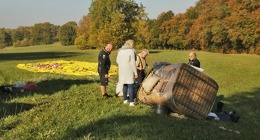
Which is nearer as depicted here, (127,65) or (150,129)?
(150,129)

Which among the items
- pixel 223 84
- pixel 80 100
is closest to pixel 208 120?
pixel 80 100

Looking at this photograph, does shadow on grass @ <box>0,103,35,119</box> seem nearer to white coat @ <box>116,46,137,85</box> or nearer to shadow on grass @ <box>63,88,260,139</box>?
shadow on grass @ <box>63,88,260,139</box>

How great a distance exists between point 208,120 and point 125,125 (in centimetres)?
350

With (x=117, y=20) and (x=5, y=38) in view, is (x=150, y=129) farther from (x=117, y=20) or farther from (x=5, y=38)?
(x=5, y=38)

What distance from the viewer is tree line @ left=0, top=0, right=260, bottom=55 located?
51719 millimetres

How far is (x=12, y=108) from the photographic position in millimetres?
9086

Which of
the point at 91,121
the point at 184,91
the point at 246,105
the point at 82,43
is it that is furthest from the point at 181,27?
the point at 91,121

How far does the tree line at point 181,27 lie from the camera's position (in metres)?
51.7

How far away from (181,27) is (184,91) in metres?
75.0

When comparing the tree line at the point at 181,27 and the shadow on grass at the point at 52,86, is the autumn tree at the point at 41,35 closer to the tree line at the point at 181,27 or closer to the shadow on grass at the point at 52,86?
the tree line at the point at 181,27

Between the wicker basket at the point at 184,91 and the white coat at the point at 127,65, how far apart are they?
715 mm

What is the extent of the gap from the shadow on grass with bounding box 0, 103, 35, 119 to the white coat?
3.00 m

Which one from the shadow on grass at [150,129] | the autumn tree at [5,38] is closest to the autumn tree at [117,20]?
the shadow on grass at [150,129]

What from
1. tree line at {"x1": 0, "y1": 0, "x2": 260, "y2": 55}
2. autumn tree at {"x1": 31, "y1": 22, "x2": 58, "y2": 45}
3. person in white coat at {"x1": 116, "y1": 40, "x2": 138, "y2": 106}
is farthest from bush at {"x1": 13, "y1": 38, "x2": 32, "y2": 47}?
person in white coat at {"x1": 116, "y1": 40, "x2": 138, "y2": 106}
